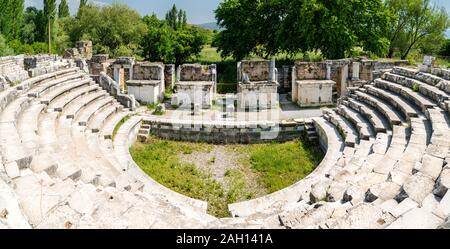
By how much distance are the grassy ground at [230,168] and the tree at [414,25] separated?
21784 millimetres

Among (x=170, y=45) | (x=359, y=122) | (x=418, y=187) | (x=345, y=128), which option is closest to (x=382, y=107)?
(x=359, y=122)

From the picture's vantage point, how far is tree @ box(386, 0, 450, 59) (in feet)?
95.6

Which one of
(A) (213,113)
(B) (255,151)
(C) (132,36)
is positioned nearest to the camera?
(B) (255,151)

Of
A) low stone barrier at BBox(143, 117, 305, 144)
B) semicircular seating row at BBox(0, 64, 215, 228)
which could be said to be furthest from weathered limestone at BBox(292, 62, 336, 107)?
semicircular seating row at BBox(0, 64, 215, 228)

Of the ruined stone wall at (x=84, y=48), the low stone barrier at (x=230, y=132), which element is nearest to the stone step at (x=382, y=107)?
the low stone barrier at (x=230, y=132)

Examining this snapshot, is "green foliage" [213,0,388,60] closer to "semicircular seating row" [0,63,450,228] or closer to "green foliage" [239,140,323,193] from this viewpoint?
"semicircular seating row" [0,63,450,228]

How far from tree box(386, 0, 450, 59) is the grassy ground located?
71.5 feet

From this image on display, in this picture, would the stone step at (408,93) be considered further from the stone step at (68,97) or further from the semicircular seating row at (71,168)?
the stone step at (68,97)

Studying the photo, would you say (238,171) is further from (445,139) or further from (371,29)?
(371,29)

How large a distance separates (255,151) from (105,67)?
1078 centimetres

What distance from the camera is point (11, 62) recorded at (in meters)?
13.5
